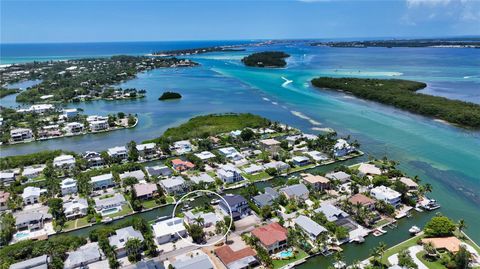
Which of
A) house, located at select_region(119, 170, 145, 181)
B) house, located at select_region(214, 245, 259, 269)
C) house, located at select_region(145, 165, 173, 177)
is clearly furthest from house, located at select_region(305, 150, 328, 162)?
house, located at select_region(119, 170, 145, 181)

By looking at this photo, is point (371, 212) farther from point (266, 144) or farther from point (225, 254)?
point (266, 144)

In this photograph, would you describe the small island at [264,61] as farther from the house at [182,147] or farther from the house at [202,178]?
the house at [202,178]

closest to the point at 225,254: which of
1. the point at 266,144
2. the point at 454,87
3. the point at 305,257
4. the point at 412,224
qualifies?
the point at 305,257

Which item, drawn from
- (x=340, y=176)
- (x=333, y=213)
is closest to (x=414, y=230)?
(x=333, y=213)

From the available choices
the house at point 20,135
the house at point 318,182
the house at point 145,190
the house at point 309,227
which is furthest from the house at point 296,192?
the house at point 20,135

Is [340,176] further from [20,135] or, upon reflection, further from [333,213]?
[20,135]

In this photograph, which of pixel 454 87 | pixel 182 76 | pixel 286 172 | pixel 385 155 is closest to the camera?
pixel 286 172

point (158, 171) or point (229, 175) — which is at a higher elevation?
point (229, 175)
